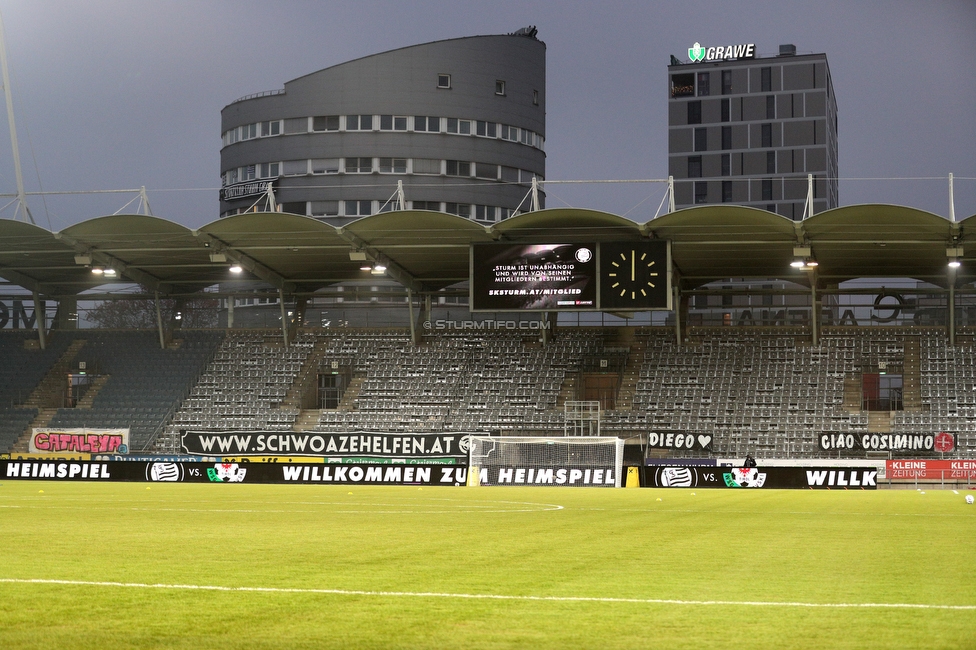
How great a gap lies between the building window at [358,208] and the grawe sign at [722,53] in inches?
2294

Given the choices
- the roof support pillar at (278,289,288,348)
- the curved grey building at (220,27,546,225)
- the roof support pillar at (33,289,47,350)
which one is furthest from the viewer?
the curved grey building at (220,27,546,225)

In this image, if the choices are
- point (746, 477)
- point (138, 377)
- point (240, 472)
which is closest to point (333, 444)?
point (240, 472)

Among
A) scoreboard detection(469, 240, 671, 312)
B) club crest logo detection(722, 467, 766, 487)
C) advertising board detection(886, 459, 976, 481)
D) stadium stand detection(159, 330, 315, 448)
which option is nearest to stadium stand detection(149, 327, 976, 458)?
stadium stand detection(159, 330, 315, 448)

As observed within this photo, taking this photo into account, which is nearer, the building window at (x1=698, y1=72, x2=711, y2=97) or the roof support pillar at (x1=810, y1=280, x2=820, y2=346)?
the roof support pillar at (x1=810, y1=280, x2=820, y2=346)

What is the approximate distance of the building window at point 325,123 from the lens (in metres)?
87.4

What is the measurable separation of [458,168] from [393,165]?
504cm

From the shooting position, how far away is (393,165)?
289ft

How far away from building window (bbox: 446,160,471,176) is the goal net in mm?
46411

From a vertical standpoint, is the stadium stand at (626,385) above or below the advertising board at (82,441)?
above

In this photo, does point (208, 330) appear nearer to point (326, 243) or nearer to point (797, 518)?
point (326, 243)

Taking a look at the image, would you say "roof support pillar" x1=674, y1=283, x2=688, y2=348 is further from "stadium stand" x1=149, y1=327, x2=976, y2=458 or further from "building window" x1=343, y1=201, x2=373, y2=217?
"building window" x1=343, y1=201, x2=373, y2=217

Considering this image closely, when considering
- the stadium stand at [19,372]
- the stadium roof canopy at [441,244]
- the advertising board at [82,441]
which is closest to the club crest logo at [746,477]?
the stadium roof canopy at [441,244]

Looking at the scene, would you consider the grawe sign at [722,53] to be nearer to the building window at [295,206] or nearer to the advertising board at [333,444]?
the building window at [295,206]

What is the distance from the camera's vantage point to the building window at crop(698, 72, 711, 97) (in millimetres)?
130375
